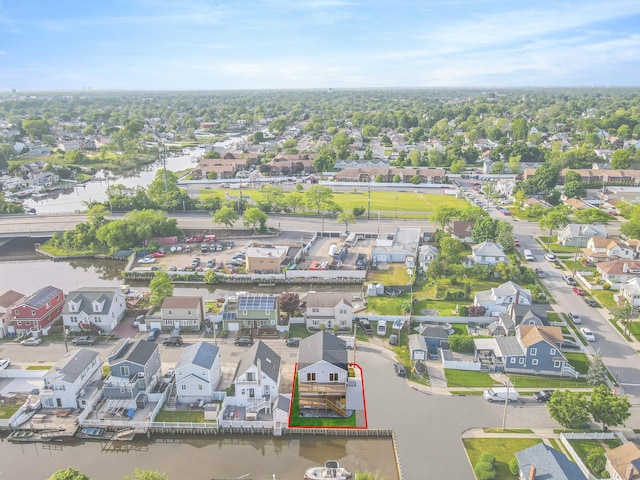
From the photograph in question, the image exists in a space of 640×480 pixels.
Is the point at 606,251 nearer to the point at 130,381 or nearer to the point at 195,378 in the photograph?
the point at 195,378

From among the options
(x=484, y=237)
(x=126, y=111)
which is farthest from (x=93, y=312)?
(x=126, y=111)

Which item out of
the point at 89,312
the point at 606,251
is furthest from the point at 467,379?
the point at 606,251

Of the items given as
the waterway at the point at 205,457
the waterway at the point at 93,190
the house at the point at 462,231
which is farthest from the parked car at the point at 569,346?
the waterway at the point at 93,190

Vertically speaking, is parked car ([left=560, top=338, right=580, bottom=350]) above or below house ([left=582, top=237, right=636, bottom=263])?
below

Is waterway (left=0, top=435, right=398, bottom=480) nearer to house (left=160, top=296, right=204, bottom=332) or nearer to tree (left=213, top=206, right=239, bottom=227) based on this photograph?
house (left=160, top=296, right=204, bottom=332)

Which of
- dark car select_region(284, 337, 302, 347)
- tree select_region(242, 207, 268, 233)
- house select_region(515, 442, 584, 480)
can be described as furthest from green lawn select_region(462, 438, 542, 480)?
tree select_region(242, 207, 268, 233)

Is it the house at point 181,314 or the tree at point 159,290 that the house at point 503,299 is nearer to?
the house at point 181,314
